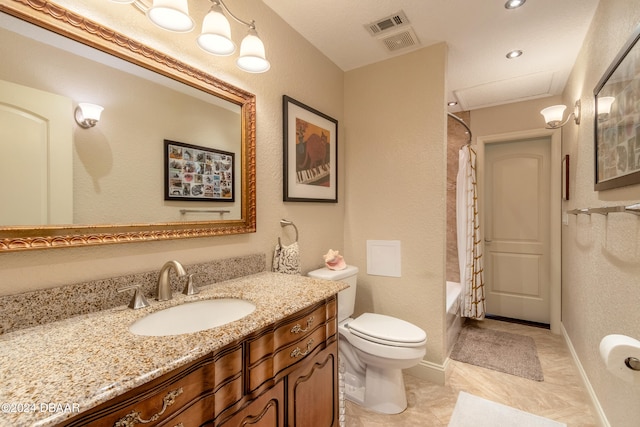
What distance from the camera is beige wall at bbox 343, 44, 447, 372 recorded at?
7.04 feet

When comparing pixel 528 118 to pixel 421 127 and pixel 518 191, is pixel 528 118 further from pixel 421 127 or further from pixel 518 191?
pixel 421 127

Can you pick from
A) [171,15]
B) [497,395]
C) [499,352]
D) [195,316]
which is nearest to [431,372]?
[497,395]

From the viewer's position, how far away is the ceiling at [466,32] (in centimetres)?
176

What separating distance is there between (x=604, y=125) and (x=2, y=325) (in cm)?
258

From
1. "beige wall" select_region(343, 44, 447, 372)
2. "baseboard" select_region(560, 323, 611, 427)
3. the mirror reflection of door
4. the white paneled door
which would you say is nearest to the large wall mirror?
the mirror reflection of door

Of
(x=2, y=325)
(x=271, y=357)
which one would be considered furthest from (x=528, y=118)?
(x=2, y=325)

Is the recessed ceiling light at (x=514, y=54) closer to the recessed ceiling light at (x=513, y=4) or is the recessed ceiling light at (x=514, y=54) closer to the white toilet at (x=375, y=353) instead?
the recessed ceiling light at (x=513, y=4)

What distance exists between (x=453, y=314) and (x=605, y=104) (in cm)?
190

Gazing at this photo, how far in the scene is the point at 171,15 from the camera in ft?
3.59

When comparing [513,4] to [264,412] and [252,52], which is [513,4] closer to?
[252,52]

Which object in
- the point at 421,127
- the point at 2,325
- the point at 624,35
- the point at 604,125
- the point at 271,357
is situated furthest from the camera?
the point at 421,127

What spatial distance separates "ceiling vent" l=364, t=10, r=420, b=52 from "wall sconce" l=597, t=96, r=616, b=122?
1.16 meters

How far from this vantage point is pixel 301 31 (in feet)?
6.63

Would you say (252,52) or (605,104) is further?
(605,104)
